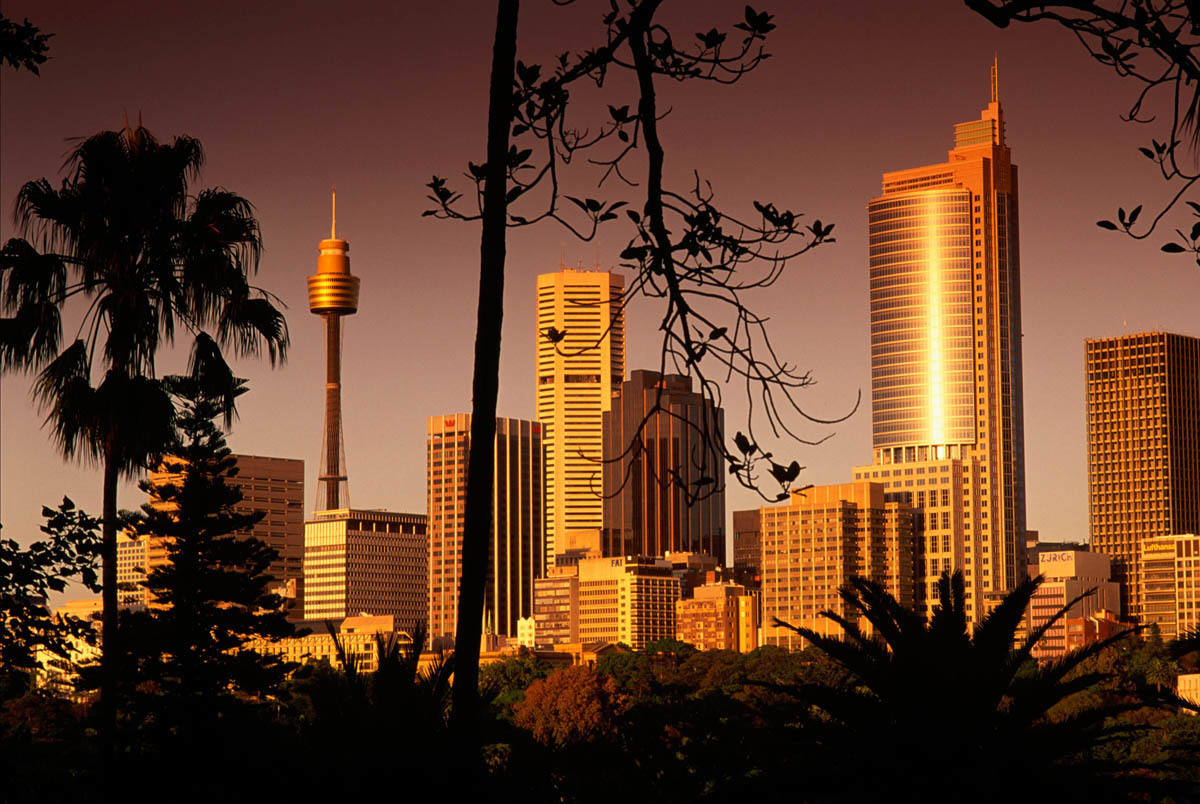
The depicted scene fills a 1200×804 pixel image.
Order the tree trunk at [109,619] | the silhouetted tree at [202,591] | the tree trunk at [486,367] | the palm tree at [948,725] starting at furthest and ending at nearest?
the silhouetted tree at [202,591]
the tree trunk at [109,619]
the palm tree at [948,725]
the tree trunk at [486,367]

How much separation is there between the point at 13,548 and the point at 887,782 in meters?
6.35

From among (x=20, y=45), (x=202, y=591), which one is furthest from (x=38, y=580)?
(x=202, y=591)

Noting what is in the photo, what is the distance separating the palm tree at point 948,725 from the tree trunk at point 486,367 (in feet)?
10.9

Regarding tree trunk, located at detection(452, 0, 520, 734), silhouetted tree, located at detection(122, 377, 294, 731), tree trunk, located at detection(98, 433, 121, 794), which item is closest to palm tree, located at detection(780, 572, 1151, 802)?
tree trunk, located at detection(452, 0, 520, 734)

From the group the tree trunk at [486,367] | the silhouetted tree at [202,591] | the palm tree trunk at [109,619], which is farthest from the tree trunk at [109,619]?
the silhouetted tree at [202,591]

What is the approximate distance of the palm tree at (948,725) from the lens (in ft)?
38.4


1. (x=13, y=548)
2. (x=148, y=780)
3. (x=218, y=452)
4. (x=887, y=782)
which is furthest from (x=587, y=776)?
(x=218, y=452)

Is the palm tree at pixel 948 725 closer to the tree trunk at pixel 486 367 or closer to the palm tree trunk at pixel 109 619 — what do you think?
the tree trunk at pixel 486 367

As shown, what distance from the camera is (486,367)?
9.53 m

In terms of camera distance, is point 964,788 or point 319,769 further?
point 319,769

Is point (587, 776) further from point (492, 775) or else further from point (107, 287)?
point (107, 287)

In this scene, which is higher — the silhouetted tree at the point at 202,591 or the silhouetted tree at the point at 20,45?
the silhouetted tree at the point at 20,45

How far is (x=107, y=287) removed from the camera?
792 inches

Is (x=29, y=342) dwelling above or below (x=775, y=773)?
above
